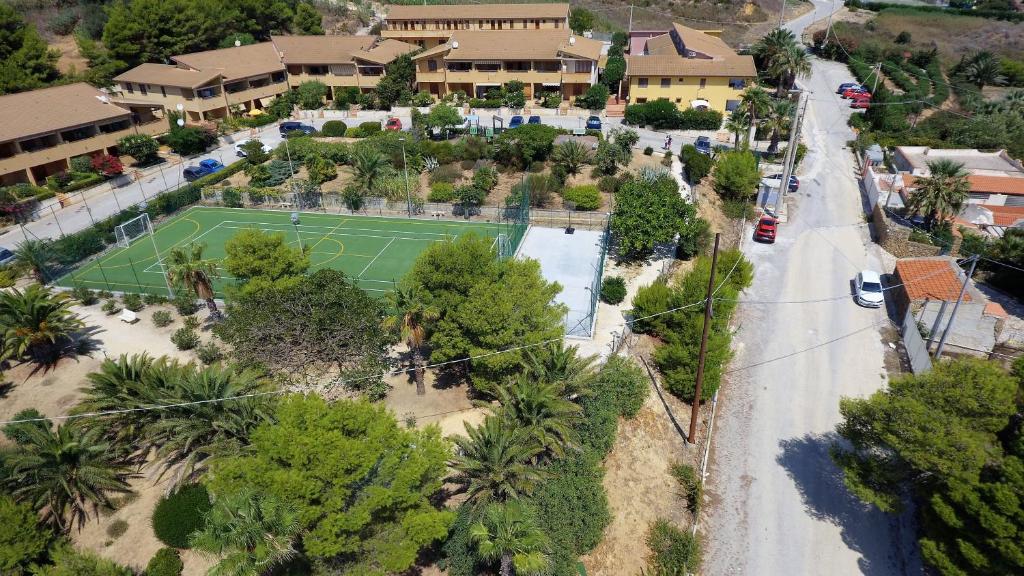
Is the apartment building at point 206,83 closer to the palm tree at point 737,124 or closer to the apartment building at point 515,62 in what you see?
the apartment building at point 515,62

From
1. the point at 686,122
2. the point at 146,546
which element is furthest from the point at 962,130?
the point at 146,546

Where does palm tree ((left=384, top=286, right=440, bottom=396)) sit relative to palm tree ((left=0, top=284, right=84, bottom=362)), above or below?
above

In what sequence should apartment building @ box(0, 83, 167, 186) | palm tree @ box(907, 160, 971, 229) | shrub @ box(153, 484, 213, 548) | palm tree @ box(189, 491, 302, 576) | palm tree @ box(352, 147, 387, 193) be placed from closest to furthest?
palm tree @ box(189, 491, 302, 576) < shrub @ box(153, 484, 213, 548) < palm tree @ box(907, 160, 971, 229) < palm tree @ box(352, 147, 387, 193) < apartment building @ box(0, 83, 167, 186)

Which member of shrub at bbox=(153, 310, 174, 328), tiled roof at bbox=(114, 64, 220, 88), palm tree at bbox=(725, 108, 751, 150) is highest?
tiled roof at bbox=(114, 64, 220, 88)

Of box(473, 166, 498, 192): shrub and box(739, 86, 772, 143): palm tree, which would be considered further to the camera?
box(739, 86, 772, 143): palm tree

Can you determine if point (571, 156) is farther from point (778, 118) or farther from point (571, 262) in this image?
point (778, 118)

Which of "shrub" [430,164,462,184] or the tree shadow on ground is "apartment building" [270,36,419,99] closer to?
"shrub" [430,164,462,184]

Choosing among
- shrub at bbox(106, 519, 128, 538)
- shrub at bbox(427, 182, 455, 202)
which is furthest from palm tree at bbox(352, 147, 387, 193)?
shrub at bbox(106, 519, 128, 538)

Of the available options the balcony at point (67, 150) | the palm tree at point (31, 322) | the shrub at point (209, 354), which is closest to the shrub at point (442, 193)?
the shrub at point (209, 354)
